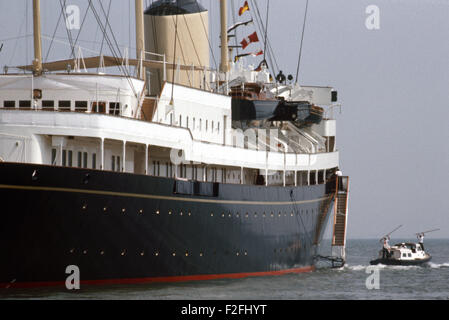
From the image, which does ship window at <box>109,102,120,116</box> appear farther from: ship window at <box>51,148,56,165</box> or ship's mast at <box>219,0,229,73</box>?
ship's mast at <box>219,0,229,73</box>

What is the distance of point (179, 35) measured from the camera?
182 feet

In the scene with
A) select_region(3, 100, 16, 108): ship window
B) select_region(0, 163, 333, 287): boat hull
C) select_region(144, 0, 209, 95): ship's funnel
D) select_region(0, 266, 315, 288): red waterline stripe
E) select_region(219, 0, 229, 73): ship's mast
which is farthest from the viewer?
select_region(219, 0, 229, 73): ship's mast

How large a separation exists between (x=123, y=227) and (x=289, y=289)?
7781mm

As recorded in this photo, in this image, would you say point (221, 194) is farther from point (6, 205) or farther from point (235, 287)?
point (6, 205)

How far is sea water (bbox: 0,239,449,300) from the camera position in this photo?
34094mm

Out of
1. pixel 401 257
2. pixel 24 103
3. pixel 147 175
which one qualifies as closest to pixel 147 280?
pixel 147 175

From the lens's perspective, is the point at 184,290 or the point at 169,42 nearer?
the point at 184,290

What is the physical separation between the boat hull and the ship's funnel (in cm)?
1104

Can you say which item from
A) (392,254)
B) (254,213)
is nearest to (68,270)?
(254,213)

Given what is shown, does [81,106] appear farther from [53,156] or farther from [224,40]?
[224,40]

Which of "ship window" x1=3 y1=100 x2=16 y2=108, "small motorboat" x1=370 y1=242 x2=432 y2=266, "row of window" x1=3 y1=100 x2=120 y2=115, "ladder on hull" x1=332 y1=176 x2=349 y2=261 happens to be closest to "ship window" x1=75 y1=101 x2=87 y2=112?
"row of window" x1=3 y1=100 x2=120 y2=115

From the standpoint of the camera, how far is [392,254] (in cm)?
6391
